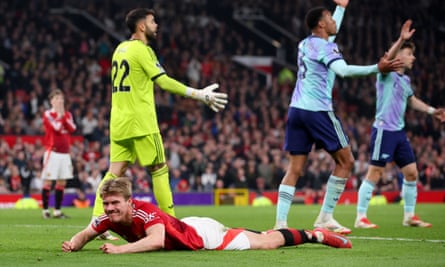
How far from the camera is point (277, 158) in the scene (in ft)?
92.9

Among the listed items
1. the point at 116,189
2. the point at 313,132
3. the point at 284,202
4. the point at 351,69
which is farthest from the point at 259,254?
the point at 313,132

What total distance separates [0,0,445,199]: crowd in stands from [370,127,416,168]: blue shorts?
12422mm

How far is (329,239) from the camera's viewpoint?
343 inches

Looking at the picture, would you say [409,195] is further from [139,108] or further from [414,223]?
[139,108]

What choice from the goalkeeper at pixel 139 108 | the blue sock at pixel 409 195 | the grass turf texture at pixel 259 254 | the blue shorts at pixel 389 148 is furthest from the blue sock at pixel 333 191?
the goalkeeper at pixel 139 108

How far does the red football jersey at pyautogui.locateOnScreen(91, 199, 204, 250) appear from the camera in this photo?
816 centimetres

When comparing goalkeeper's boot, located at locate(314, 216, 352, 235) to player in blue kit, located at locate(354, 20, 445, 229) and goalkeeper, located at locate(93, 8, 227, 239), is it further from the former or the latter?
goalkeeper, located at locate(93, 8, 227, 239)

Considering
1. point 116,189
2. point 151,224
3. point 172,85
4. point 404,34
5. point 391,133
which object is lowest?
point 151,224

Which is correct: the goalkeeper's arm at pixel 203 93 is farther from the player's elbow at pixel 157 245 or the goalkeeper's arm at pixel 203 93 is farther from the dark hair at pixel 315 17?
the dark hair at pixel 315 17

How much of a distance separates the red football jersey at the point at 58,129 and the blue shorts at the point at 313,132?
6291mm

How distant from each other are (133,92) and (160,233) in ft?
7.95

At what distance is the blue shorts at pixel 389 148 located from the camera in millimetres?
13102

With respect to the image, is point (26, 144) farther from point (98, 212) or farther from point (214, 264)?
point (214, 264)

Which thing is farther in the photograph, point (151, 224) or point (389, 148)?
point (389, 148)
